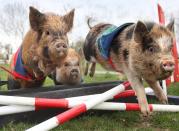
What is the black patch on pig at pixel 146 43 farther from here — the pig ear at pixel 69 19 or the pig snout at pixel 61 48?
the pig ear at pixel 69 19

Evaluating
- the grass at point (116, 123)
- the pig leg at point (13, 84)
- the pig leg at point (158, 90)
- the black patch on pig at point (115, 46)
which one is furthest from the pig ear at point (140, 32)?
the pig leg at point (13, 84)

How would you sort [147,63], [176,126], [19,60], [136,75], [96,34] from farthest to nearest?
[96,34]
[19,60]
[176,126]
[136,75]
[147,63]

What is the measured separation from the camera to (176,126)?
570 cm

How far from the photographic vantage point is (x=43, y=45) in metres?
5.50

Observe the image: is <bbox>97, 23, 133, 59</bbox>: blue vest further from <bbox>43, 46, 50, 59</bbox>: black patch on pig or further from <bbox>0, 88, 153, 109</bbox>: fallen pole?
<bbox>43, 46, 50, 59</bbox>: black patch on pig

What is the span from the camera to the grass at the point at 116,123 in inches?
214

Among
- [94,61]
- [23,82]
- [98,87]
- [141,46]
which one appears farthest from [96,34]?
[141,46]

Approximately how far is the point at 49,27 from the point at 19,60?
0.97m

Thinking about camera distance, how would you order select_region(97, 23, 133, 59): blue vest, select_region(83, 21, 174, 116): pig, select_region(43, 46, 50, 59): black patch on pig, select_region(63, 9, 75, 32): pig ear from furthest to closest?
select_region(97, 23, 133, 59): blue vest
select_region(63, 9, 75, 32): pig ear
select_region(43, 46, 50, 59): black patch on pig
select_region(83, 21, 174, 116): pig

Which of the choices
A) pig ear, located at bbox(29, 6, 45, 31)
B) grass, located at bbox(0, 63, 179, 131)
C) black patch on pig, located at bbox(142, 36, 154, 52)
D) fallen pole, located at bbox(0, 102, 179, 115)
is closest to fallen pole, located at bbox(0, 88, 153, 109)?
fallen pole, located at bbox(0, 102, 179, 115)

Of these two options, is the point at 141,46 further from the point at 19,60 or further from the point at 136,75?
the point at 19,60

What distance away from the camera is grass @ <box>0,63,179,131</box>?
5.43 m

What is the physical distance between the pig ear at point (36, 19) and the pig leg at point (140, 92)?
129 centimetres

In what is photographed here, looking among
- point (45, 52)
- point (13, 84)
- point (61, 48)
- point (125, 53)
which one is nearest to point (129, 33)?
point (125, 53)
